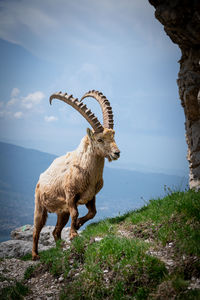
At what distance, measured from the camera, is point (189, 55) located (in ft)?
22.8

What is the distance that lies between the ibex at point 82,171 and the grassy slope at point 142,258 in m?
0.95

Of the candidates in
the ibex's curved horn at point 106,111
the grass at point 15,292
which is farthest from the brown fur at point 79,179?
the grass at point 15,292

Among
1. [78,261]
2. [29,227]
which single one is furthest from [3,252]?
[78,261]

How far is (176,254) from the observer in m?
Result: 4.44

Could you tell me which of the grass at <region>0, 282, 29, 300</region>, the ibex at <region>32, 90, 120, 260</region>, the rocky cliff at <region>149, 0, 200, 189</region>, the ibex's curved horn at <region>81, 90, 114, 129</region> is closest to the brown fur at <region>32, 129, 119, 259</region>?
the ibex at <region>32, 90, 120, 260</region>

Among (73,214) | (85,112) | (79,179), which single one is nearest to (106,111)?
(85,112)

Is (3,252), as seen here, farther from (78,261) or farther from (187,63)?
(187,63)

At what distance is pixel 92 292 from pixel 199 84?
5792 mm

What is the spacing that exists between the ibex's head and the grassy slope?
1.79m

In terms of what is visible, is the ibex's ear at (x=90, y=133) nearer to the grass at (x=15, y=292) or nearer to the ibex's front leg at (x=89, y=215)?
the ibex's front leg at (x=89, y=215)

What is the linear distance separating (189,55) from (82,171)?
14.2 ft

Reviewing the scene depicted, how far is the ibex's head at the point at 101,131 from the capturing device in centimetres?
631

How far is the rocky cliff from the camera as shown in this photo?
16.5 ft

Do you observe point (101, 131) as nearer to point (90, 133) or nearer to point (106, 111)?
point (90, 133)
